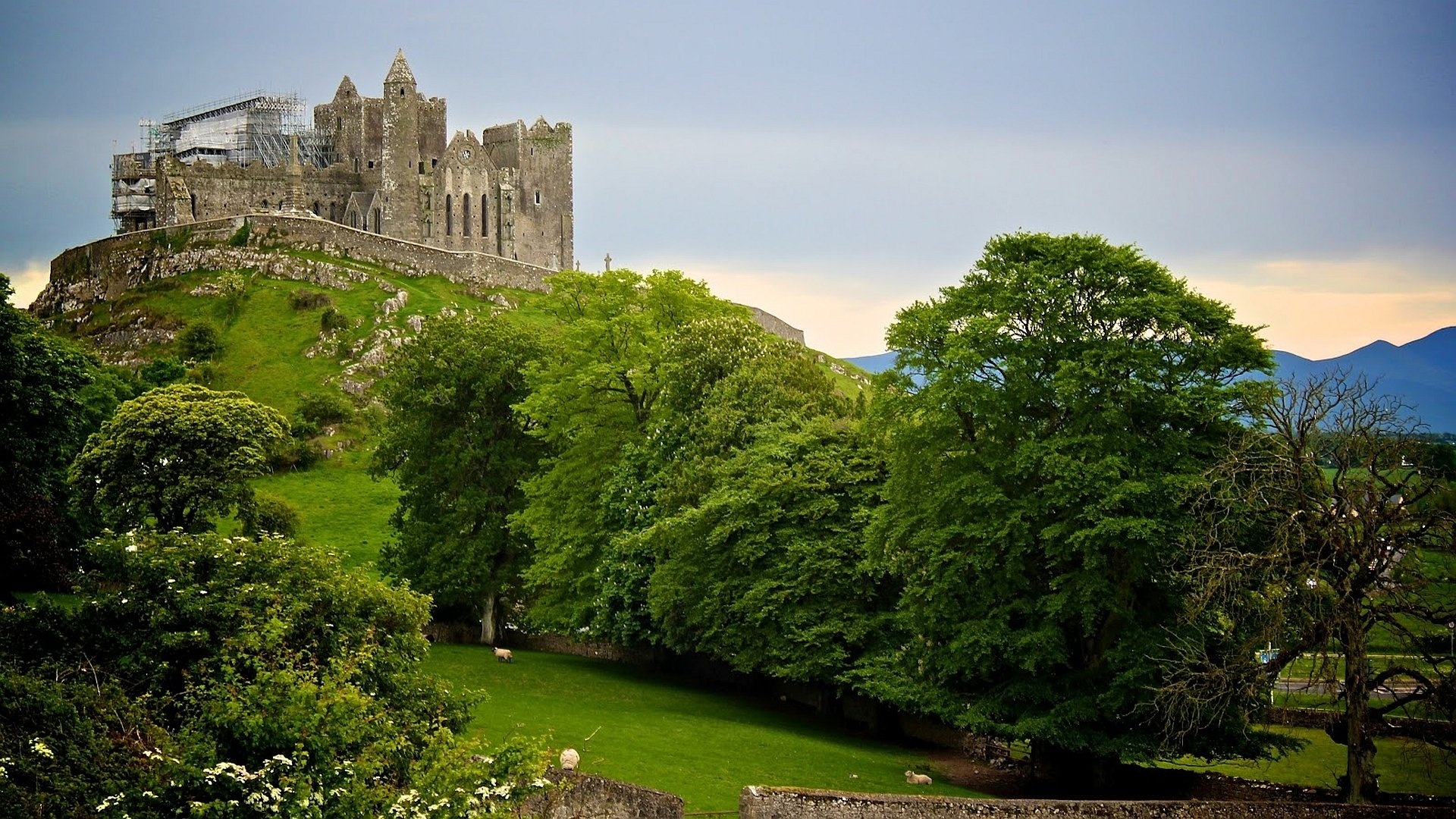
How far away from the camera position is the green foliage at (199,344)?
8312 centimetres

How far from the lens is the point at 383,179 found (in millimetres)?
105938

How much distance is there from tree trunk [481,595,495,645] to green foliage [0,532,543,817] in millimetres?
26221

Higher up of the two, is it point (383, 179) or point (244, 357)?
point (383, 179)

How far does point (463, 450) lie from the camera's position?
57.2m

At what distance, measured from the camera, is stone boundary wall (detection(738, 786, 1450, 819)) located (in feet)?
93.0

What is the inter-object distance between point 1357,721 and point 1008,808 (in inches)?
328

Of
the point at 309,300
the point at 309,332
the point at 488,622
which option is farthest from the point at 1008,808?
the point at 309,300

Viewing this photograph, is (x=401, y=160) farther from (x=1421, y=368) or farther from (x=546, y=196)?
(x=1421, y=368)

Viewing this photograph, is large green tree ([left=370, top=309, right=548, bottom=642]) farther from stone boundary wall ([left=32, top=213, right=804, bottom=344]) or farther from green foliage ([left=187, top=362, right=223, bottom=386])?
stone boundary wall ([left=32, top=213, right=804, bottom=344])

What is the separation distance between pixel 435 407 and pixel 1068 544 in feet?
98.8

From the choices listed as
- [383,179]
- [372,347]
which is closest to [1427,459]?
[372,347]

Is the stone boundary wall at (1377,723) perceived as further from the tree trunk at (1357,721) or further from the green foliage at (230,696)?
the green foliage at (230,696)

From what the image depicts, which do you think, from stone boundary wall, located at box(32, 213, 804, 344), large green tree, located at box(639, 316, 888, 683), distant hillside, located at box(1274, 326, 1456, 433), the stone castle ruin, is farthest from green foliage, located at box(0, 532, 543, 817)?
distant hillside, located at box(1274, 326, 1456, 433)

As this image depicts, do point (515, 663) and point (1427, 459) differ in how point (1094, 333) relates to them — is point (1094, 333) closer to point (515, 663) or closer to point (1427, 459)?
point (1427, 459)
